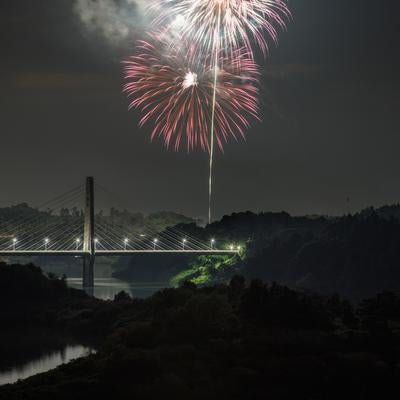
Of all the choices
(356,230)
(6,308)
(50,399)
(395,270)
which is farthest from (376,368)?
(356,230)

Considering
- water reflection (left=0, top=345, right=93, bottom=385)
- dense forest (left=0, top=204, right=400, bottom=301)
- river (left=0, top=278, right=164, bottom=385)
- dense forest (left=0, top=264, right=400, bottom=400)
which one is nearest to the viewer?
dense forest (left=0, top=264, right=400, bottom=400)

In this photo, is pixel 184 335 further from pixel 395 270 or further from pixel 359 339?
pixel 395 270

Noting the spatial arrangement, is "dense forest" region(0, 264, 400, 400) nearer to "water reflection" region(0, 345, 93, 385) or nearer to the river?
"water reflection" region(0, 345, 93, 385)

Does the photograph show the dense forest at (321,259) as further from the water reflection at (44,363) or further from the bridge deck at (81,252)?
the water reflection at (44,363)

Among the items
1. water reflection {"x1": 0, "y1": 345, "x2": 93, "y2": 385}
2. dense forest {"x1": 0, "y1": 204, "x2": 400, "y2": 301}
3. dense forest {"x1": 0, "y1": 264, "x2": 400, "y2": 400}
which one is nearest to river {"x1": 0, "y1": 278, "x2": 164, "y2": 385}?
water reflection {"x1": 0, "y1": 345, "x2": 93, "y2": 385}

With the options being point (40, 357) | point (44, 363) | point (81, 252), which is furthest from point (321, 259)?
point (44, 363)

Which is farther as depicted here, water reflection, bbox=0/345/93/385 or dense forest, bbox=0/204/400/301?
dense forest, bbox=0/204/400/301
